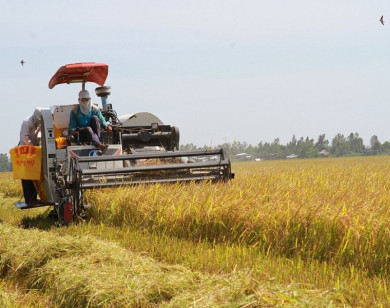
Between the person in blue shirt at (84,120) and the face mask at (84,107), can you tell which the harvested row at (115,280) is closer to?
the person in blue shirt at (84,120)

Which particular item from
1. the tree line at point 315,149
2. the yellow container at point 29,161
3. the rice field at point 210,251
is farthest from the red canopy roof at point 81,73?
the tree line at point 315,149

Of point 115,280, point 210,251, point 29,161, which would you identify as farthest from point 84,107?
point 115,280

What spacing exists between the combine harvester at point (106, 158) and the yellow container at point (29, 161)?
0.37 feet

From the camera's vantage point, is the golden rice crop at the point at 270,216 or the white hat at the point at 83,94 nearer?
the golden rice crop at the point at 270,216

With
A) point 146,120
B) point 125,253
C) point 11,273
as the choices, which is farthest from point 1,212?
point 125,253

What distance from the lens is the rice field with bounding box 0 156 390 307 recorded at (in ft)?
14.1

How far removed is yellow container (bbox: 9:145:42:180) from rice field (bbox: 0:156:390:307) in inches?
78.4

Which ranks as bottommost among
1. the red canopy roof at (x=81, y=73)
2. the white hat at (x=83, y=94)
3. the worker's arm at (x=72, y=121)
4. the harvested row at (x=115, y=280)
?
the harvested row at (x=115, y=280)

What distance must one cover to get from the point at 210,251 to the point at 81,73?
243 inches

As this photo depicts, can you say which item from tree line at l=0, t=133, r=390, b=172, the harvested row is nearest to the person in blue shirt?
the harvested row

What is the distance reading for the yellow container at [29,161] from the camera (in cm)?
1070

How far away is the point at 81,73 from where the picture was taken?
445 inches

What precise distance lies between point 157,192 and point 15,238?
6.78 feet

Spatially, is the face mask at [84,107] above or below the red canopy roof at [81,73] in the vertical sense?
below
